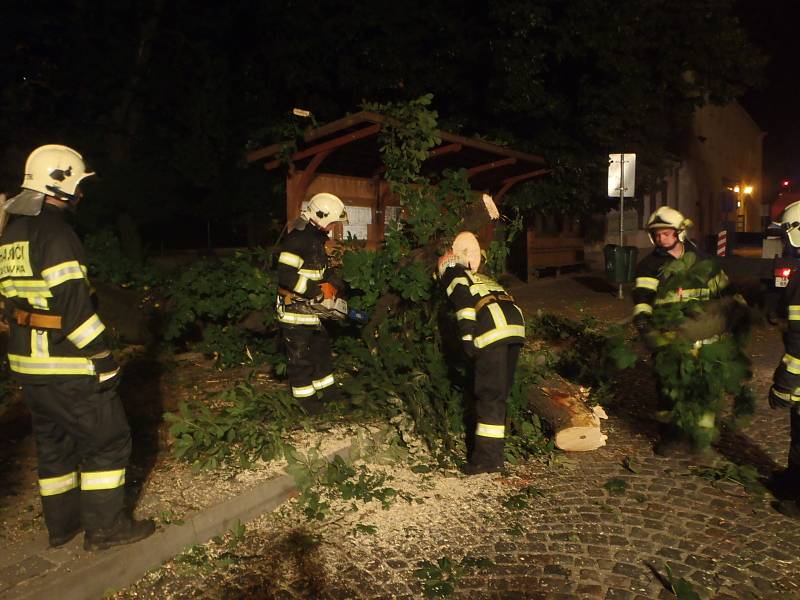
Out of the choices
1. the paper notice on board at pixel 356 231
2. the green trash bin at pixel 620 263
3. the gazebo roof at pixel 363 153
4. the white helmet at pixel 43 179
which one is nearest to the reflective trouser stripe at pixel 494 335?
the white helmet at pixel 43 179

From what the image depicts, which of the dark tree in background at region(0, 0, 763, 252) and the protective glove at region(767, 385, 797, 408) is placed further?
the dark tree in background at region(0, 0, 763, 252)

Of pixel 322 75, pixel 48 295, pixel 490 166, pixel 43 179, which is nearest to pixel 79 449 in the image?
pixel 48 295

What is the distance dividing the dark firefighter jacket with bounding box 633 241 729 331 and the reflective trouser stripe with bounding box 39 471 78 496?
13.0 ft

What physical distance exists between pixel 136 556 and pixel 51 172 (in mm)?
1983

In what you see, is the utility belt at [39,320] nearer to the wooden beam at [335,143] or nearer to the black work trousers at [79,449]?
the black work trousers at [79,449]

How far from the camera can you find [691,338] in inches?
194

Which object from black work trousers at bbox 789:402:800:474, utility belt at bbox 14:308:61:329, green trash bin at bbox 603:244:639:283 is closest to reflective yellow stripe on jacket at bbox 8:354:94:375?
utility belt at bbox 14:308:61:329

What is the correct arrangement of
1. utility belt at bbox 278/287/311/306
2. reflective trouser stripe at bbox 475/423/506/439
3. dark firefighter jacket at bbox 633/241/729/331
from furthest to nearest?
utility belt at bbox 278/287/311/306
dark firefighter jacket at bbox 633/241/729/331
reflective trouser stripe at bbox 475/423/506/439

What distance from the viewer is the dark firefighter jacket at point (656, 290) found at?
5004 millimetres

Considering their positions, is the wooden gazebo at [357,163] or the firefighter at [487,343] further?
the wooden gazebo at [357,163]

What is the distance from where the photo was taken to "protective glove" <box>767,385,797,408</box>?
4219 millimetres

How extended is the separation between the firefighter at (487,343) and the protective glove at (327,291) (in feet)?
4.22

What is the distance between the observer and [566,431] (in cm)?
535

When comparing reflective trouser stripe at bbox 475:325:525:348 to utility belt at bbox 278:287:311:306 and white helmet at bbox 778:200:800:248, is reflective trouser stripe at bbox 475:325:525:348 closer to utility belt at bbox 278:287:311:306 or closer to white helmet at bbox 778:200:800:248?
utility belt at bbox 278:287:311:306
